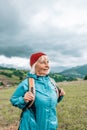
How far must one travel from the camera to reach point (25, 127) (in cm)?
791

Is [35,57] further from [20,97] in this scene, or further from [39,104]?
[39,104]

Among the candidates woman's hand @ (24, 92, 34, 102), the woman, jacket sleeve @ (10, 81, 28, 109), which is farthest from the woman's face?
woman's hand @ (24, 92, 34, 102)

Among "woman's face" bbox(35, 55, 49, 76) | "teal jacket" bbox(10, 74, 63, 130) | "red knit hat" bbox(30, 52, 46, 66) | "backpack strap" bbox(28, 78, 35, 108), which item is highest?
"red knit hat" bbox(30, 52, 46, 66)

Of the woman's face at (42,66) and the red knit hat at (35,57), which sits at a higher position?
the red knit hat at (35,57)

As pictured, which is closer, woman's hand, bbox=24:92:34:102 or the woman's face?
woman's hand, bbox=24:92:34:102

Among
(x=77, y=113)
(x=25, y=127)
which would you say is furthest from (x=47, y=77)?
(x=77, y=113)

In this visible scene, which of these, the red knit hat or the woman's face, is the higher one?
the red knit hat

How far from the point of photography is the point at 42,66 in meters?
8.20

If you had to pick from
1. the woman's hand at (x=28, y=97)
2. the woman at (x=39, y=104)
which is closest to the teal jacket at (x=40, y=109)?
the woman at (x=39, y=104)

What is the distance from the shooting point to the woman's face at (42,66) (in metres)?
8.16

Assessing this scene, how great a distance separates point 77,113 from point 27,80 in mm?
11696

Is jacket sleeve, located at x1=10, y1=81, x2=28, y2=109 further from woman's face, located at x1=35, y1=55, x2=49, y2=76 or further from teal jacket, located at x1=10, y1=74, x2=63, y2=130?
woman's face, located at x1=35, y1=55, x2=49, y2=76

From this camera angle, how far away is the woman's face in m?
8.16

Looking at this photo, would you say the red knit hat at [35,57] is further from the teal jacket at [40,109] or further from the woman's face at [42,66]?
the teal jacket at [40,109]
